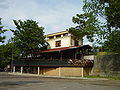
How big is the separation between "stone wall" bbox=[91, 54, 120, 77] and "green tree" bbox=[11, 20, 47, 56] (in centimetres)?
1460

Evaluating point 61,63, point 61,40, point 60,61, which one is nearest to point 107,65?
point 61,63

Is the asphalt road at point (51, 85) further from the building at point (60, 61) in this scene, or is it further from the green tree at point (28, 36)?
the green tree at point (28, 36)

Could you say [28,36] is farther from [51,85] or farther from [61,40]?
[51,85]

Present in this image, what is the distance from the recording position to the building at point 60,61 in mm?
35719

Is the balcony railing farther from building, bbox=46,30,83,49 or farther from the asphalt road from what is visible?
the asphalt road

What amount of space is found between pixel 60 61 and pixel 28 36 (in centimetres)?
1080

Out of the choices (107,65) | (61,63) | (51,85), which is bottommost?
(51,85)

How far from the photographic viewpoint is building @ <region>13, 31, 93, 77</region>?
35.7m

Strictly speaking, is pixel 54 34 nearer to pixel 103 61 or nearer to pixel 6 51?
pixel 6 51

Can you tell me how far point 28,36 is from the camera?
42375mm

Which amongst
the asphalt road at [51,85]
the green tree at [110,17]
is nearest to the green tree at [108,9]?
the green tree at [110,17]

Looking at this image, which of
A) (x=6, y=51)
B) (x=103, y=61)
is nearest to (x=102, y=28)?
(x=103, y=61)

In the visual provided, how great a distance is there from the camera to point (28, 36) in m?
42.4

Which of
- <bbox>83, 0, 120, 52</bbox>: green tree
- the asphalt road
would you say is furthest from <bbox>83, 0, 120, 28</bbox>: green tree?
the asphalt road
